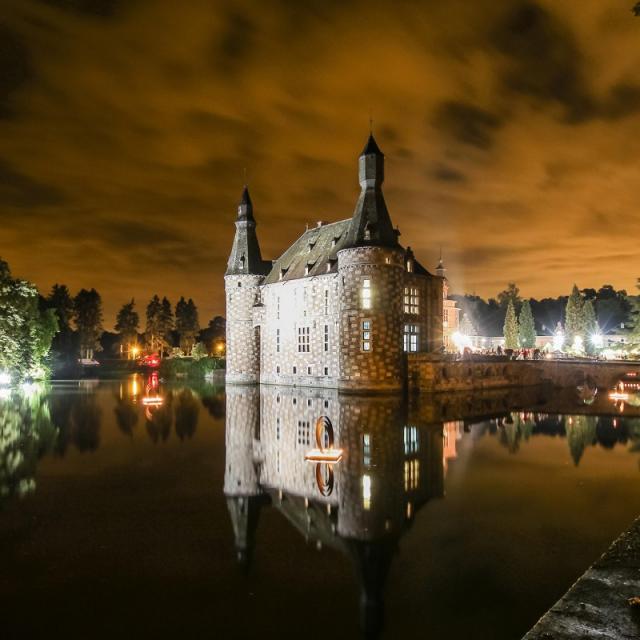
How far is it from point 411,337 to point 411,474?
32663 millimetres

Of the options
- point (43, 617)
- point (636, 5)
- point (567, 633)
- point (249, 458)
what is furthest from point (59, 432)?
point (636, 5)

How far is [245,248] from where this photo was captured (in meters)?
54.4

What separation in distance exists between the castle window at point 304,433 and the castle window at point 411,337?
22.5 m

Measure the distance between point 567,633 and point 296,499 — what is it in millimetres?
8000

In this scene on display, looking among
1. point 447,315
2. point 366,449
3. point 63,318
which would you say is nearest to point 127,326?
point 63,318

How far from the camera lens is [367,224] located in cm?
3984

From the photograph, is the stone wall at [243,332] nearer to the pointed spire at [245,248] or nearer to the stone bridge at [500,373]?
the pointed spire at [245,248]

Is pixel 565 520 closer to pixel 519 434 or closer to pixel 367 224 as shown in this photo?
pixel 519 434

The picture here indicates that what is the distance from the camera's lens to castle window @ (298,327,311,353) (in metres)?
46.7

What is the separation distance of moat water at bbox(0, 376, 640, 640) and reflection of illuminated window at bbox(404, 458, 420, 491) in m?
0.09

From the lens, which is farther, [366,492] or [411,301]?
[411,301]

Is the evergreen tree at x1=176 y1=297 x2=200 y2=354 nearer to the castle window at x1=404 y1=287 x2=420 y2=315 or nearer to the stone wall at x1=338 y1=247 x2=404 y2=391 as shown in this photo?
the castle window at x1=404 y1=287 x2=420 y2=315

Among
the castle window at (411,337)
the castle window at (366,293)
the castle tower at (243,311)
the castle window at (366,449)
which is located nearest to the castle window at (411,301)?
the castle window at (411,337)

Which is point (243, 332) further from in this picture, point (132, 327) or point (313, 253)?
point (132, 327)
